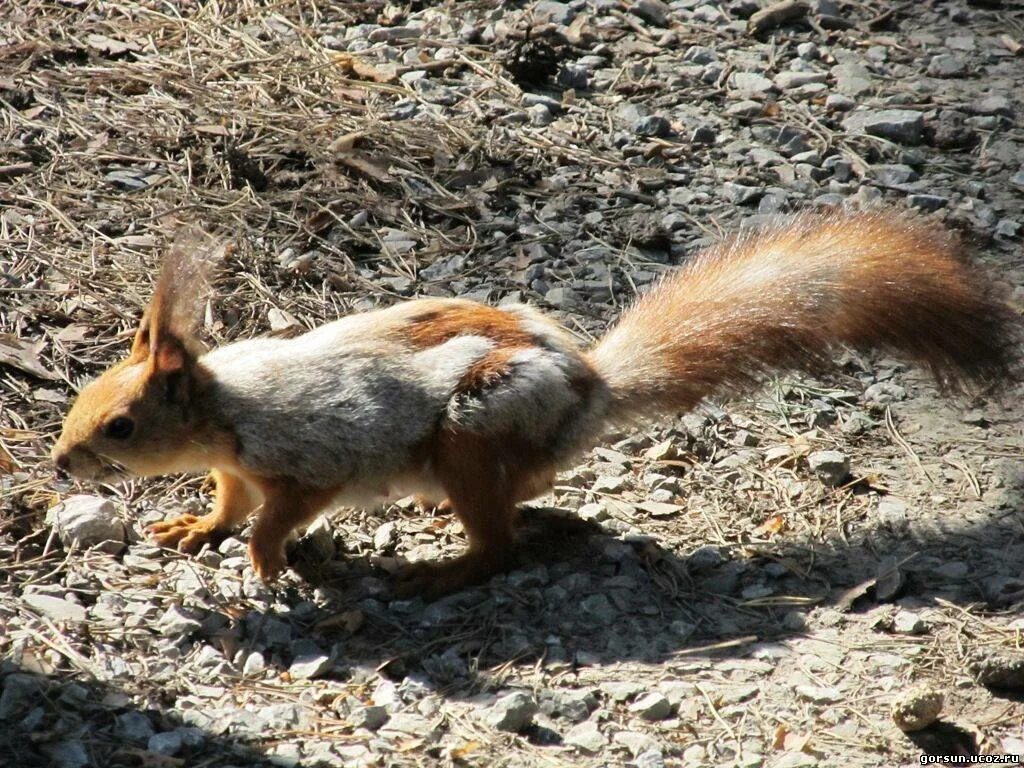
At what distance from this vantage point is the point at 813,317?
15.1 ft

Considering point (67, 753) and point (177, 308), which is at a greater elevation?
point (177, 308)

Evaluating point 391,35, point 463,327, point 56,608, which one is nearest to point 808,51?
point 391,35

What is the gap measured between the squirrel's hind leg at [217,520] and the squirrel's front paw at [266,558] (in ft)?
0.93

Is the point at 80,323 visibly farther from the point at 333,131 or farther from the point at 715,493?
the point at 715,493

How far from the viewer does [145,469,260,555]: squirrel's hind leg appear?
478cm

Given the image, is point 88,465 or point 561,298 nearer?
point 88,465

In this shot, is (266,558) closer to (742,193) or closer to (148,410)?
(148,410)

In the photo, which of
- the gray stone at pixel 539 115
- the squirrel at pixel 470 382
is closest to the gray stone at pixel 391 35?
the gray stone at pixel 539 115

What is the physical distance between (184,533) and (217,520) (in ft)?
0.42

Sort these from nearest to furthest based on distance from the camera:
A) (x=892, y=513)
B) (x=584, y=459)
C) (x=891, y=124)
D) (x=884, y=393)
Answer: (x=892, y=513) → (x=584, y=459) → (x=884, y=393) → (x=891, y=124)

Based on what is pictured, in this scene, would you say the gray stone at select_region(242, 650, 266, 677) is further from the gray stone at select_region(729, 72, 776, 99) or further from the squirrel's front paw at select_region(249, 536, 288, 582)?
the gray stone at select_region(729, 72, 776, 99)

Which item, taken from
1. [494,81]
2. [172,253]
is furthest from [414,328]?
[494,81]

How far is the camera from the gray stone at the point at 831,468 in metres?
5.11

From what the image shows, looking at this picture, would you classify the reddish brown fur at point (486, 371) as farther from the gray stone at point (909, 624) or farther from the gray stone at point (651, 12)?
the gray stone at point (651, 12)
